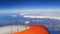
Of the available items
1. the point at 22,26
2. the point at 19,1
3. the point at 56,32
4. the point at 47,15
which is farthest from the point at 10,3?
the point at 56,32

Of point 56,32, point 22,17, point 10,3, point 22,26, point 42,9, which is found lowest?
point 56,32

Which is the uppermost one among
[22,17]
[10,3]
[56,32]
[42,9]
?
[10,3]

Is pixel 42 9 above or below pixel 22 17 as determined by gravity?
above

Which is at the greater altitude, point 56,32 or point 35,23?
point 35,23

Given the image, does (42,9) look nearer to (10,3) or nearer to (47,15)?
(47,15)

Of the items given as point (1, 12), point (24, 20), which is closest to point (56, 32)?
point (24, 20)

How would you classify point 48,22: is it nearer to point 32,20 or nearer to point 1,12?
point 32,20

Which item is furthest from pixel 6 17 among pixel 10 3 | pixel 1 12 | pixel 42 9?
pixel 42 9
